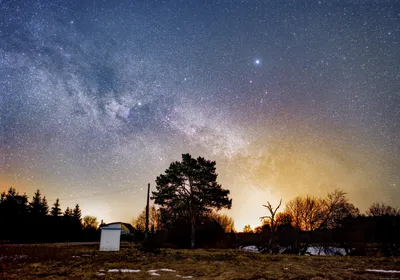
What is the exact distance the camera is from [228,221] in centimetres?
7994

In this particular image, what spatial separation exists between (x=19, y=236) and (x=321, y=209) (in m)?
44.5

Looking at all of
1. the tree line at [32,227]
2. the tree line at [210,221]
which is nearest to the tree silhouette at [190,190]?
the tree line at [210,221]

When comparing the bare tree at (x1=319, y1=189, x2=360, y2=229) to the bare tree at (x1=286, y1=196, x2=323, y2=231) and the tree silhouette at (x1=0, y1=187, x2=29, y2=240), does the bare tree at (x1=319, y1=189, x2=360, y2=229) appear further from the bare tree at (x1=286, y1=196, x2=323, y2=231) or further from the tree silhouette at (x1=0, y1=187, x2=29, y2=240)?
the tree silhouette at (x1=0, y1=187, x2=29, y2=240)

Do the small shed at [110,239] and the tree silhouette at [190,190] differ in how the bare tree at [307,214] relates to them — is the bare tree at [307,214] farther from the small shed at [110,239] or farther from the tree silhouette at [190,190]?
the small shed at [110,239]

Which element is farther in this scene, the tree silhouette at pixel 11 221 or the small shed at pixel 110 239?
the tree silhouette at pixel 11 221

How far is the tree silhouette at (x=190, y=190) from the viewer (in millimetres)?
34031

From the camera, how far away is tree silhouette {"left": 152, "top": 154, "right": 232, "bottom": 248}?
112ft

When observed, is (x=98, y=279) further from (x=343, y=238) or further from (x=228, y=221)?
(x=228, y=221)

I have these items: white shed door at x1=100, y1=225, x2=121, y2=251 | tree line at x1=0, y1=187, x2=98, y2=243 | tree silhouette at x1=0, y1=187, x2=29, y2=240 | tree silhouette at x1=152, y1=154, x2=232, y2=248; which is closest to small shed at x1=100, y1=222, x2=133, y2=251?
white shed door at x1=100, y1=225, x2=121, y2=251

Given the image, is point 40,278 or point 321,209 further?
point 321,209

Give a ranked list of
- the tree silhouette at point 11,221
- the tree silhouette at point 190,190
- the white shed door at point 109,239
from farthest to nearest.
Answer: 1. the tree silhouette at point 11,221
2. the tree silhouette at point 190,190
3. the white shed door at point 109,239

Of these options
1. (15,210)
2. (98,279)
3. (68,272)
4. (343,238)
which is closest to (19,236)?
(15,210)

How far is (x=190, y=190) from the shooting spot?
3447cm

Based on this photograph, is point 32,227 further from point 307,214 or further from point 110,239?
point 307,214
